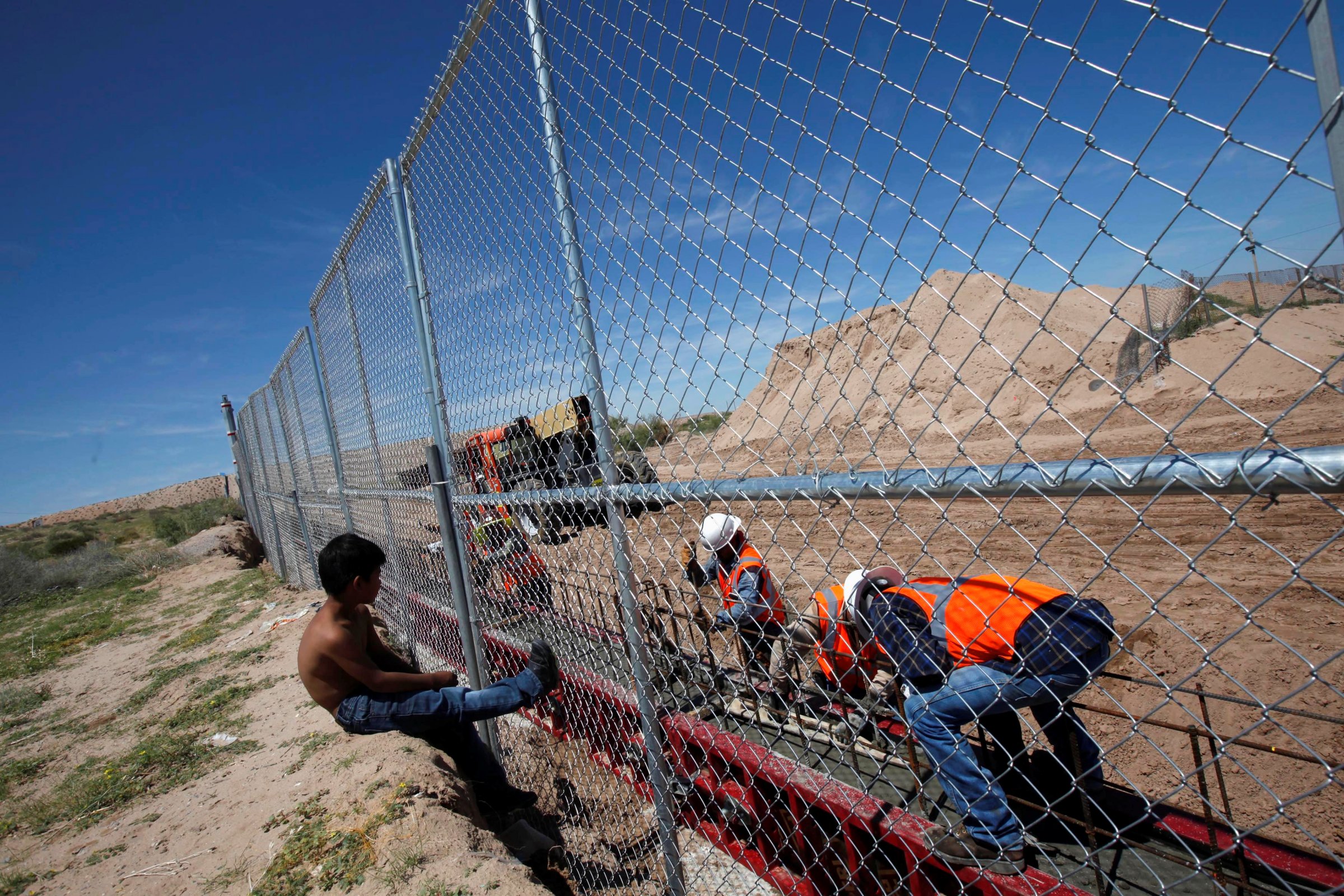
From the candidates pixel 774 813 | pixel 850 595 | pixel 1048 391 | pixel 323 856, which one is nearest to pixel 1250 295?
pixel 850 595

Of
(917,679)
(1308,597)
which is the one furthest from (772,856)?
(1308,597)

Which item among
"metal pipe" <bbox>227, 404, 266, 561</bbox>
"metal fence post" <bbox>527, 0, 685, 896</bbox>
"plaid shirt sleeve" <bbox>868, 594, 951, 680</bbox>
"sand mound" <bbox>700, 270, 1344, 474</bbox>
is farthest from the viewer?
"metal pipe" <bbox>227, 404, 266, 561</bbox>

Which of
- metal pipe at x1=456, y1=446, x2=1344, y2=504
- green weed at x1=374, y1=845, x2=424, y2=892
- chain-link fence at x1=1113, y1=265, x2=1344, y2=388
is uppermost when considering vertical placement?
chain-link fence at x1=1113, y1=265, x2=1344, y2=388

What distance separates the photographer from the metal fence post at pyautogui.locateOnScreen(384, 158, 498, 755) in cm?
349

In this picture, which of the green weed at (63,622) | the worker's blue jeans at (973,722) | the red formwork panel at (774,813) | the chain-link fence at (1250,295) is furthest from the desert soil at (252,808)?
the green weed at (63,622)

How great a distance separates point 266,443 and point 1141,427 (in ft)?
57.1

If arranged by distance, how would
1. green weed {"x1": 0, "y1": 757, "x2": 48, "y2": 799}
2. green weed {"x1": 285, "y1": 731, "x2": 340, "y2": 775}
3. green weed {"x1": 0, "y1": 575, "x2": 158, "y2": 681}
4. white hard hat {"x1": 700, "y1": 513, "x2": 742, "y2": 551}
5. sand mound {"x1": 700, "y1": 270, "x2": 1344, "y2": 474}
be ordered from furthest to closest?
green weed {"x1": 0, "y1": 575, "x2": 158, "y2": 681} < green weed {"x1": 0, "y1": 757, "x2": 48, "y2": 799} < green weed {"x1": 285, "y1": 731, "x2": 340, "y2": 775} < white hard hat {"x1": 700, "y1": 513, "x2": 742, "y2": 551} < sand mound {"x1": 700, "y1": 270, "x2": 1344, "y2": 474}

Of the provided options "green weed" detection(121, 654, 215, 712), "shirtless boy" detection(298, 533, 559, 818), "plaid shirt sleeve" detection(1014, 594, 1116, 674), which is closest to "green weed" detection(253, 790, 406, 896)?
"shirtless boy" detection(298, 533, 559, 818)

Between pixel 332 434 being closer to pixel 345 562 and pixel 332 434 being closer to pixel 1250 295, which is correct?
pixel 345 562

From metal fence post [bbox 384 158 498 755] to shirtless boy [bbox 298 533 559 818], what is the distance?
1.17ft

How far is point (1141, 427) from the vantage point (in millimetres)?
13492

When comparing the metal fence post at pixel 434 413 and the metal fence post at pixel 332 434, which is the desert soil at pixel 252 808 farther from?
the metal fence post at pixel 332 434

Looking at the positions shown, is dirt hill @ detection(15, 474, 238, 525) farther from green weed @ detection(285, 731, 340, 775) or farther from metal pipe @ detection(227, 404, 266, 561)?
green weed @ detection(285, 731, 340, 775)

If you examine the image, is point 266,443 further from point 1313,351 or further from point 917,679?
point 1313,351
